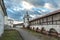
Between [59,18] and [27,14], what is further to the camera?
[27,14]

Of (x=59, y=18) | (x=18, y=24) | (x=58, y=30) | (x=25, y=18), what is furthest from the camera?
(x=18, y=24)

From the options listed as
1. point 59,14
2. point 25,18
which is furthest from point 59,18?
point 25,18

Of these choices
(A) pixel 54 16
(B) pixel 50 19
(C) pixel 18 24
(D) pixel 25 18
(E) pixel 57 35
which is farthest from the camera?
(C) pixel 18 24

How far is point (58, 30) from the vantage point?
2553 cm

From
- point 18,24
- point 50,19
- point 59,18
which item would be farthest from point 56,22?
point 18,24

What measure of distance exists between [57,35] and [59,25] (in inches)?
121

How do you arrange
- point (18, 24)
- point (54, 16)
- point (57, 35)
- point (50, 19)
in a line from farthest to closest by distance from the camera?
1. point (18, 24)
2. point (50, 19)
3. point (54, 16)
4. point (57, 35)

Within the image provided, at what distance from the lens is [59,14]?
88.3 feet

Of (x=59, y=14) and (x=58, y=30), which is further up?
(x=59, y=14)

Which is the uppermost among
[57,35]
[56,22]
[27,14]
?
[27,14]

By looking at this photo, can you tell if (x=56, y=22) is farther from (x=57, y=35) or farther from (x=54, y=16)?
(x=57, y=35)

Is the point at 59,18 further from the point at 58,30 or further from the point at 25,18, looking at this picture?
the point at 25,18

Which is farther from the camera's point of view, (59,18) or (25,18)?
(25,18)

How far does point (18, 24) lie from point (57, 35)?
217 feet
